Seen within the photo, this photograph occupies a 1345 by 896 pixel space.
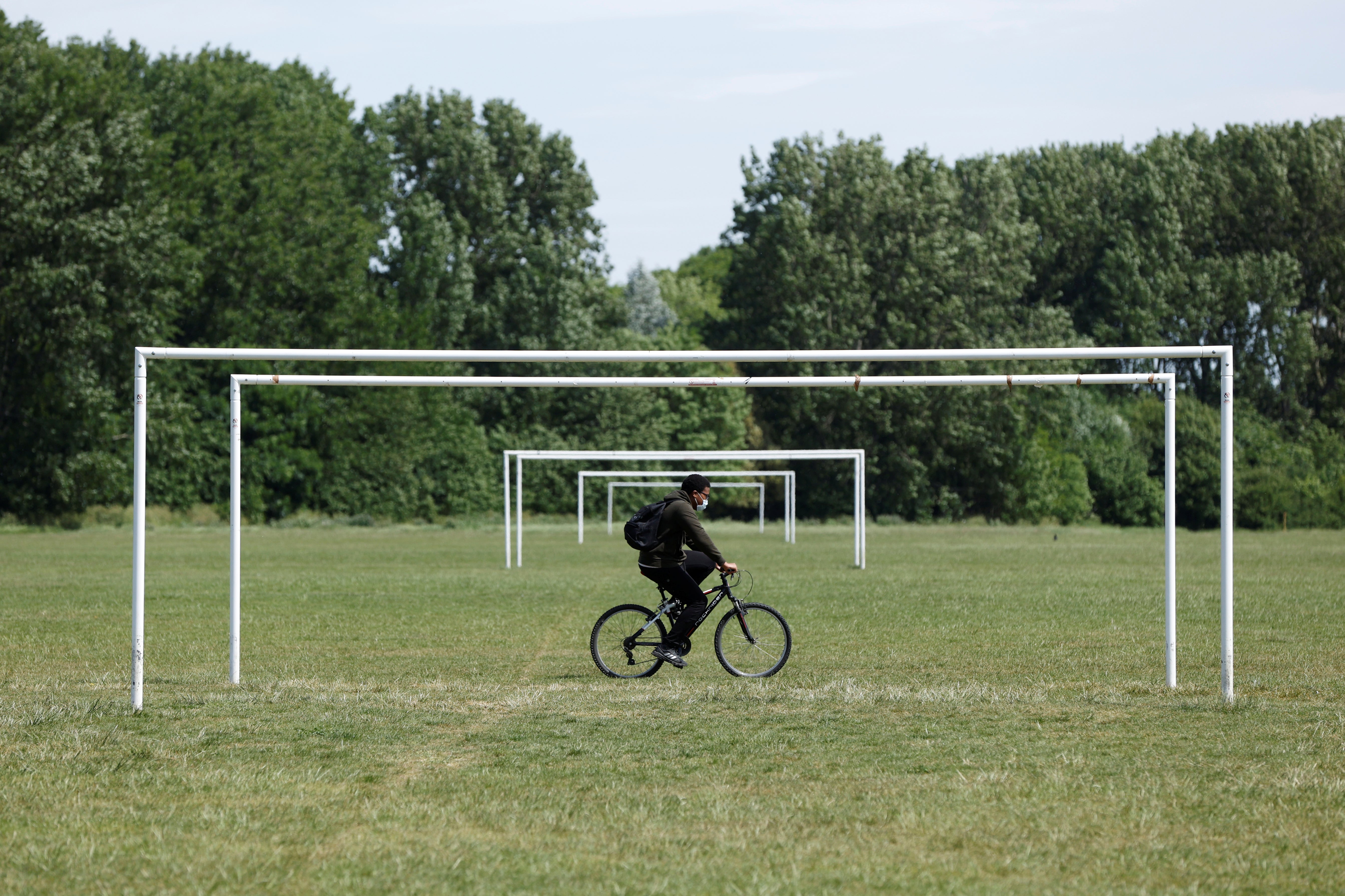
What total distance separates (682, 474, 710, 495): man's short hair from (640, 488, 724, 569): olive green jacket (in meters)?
0.04

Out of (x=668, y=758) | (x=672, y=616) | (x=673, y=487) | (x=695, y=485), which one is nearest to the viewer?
(x=668, y=758)

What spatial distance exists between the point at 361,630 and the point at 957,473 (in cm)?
5003

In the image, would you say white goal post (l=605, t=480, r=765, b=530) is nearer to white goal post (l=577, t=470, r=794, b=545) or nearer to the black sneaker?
white goal post (l=577, t=470, r=794, b=545)

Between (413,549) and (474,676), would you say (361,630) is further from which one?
(413,549)

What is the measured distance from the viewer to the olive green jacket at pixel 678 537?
11008mm

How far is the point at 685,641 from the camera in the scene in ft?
37.9

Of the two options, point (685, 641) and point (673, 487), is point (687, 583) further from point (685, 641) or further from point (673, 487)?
point (673, 487)

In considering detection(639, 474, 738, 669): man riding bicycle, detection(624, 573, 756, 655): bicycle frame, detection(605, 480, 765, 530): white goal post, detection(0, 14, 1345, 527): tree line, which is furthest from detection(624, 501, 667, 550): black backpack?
detection(0, 14, 1345, 527): tree line

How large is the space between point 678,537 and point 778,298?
53.7 m

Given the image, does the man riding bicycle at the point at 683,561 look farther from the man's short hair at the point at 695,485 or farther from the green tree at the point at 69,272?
the green tree at the point at 69,272

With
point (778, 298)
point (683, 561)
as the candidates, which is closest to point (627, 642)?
point (683, 561)

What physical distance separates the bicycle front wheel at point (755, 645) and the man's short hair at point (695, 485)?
1.09 meters

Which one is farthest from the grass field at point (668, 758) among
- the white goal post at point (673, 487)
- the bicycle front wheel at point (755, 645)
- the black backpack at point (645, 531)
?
the white goal post at point (673, 487)

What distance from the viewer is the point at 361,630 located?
16016 millimetres
